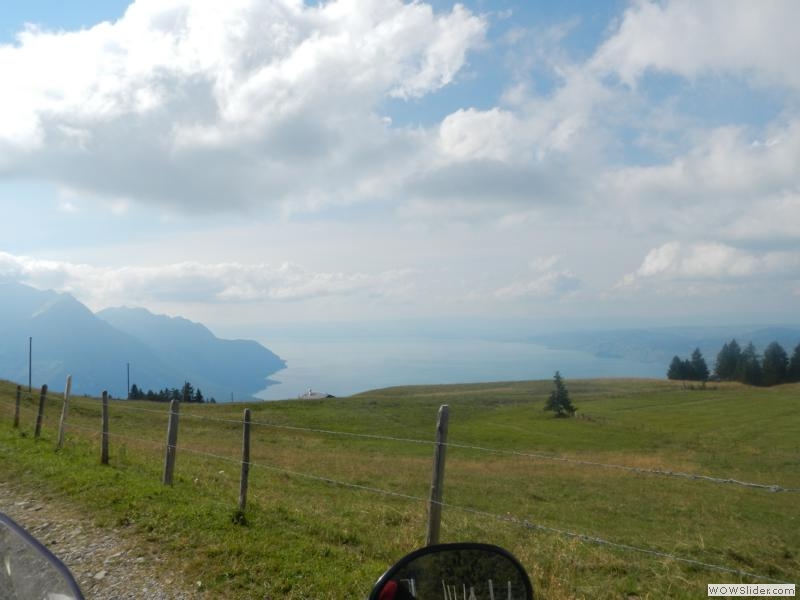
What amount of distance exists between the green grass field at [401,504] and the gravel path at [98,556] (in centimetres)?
27

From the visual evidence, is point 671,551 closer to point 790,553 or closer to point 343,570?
point 790,553

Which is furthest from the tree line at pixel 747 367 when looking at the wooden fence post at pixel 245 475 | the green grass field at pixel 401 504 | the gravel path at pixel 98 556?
the gravel path at pixel 98 556

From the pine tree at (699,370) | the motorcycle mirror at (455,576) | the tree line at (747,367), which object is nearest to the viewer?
the motorcycle mirror at (455,576)

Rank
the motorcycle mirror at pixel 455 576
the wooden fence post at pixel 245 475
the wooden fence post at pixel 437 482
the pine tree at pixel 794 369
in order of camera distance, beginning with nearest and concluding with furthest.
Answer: the motorcycle mirror at pixel 455 576
the wooden fence post at pixel 437 482
the wooden fence post at pixel 245 475
the pine tree at pixel 794 369

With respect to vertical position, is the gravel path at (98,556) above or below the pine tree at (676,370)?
above

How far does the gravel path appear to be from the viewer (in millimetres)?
6449

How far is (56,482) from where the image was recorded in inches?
440

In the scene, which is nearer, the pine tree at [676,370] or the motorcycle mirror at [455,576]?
the motorcycle mirror at [455,576]

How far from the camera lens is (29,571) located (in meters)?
2.32

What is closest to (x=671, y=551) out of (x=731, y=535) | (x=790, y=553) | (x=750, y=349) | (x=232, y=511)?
(x=790, y=553)

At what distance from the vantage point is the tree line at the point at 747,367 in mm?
107250

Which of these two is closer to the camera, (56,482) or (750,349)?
(56,482)

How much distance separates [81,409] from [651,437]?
47118mm

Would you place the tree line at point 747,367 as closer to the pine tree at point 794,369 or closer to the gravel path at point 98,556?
the pine tree at point 794,369
